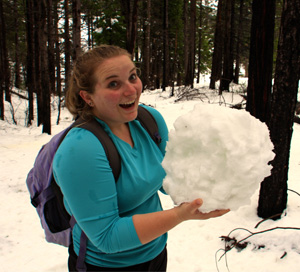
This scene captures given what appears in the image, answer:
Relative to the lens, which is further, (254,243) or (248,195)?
(254,243)

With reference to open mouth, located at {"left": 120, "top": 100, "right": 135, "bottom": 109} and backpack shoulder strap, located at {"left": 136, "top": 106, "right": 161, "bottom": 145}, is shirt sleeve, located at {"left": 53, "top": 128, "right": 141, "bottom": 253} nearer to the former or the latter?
open mouth, located at {"left": 120, "top": 100, "right": 135, "bottom": 109}

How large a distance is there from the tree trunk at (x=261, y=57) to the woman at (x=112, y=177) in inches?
78.8

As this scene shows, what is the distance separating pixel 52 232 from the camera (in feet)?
4.74

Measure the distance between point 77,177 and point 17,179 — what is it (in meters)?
4.95

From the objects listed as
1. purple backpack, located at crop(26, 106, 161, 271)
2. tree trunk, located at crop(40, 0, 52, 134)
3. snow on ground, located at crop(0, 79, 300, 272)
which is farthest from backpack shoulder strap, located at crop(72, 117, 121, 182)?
tree trunk, located at crop(40, 0, 52, 134)

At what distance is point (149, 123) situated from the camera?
1531mm

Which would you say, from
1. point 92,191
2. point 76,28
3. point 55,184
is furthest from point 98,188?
point 76,28

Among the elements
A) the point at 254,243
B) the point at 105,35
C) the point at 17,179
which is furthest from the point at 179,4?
the point at 254,243

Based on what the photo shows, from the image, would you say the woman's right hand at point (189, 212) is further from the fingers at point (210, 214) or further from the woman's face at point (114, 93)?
the woman's face at point (114, 93)

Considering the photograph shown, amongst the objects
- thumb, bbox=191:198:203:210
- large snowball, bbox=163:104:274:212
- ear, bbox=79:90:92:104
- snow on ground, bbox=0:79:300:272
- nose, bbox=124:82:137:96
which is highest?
nose, bbox=124:82:137:96

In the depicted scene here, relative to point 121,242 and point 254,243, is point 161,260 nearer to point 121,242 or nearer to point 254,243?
point 121,242

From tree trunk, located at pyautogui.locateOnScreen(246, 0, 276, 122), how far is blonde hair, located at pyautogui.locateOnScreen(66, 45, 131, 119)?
2171 millimetres

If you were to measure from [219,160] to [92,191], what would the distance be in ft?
1.87

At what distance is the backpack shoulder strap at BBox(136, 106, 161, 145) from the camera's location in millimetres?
1509
